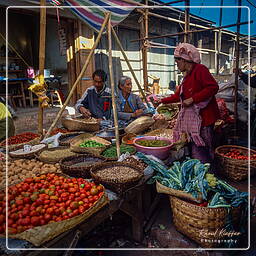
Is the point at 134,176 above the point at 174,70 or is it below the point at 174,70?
below

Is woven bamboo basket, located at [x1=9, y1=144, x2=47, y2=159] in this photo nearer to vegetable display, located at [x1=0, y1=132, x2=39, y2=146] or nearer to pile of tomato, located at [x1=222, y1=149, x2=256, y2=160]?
vegetable display, located at [x1=0, y1=132, x2=39, y2=146]

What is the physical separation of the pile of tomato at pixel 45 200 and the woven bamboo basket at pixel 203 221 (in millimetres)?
867

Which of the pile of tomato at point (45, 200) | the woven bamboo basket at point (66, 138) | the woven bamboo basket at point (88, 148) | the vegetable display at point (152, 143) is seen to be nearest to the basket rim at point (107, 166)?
the pile of tomato at point (45, 200)

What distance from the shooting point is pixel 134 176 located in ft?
7.15

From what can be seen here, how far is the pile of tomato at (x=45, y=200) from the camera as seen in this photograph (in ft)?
5.27

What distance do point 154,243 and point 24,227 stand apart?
1598 mm

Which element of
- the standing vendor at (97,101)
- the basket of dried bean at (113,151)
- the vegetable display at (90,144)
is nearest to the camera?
the basket of dried bean at (113,151)

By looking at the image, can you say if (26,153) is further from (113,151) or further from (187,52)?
(187,52)

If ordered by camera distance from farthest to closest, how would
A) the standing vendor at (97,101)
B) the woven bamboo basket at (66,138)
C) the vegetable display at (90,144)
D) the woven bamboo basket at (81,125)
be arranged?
1. the standing vendor at (97,101)
2. the woven bamboo basket at (81,125)
3. the woven bamboo basket at (66,138)
4. the vegetable display at (90,144)

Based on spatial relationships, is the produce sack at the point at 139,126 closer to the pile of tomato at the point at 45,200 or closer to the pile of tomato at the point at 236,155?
the pile of tomato at the point at 236,155

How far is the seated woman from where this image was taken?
416cm

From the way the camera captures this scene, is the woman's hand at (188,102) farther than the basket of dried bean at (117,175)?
Yes

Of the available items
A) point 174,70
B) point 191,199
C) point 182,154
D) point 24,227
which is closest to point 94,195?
point 24,227

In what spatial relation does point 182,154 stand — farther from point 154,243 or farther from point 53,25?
point 53,25
